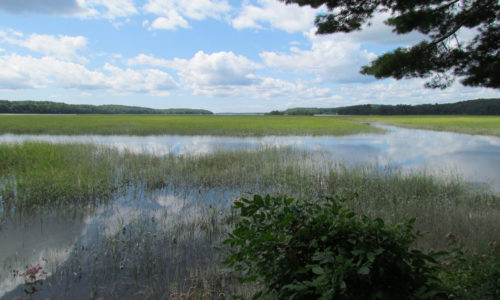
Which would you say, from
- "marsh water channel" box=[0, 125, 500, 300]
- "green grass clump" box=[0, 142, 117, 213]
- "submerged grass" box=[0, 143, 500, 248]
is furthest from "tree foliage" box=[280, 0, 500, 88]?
"green grass clump" box=[0, 142, 117, 213]

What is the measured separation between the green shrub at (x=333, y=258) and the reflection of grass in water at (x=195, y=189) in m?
0.47

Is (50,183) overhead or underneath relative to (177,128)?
underneath

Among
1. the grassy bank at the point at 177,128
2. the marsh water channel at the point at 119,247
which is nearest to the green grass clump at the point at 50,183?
Answer: the marsh water channel at the point at 119,247

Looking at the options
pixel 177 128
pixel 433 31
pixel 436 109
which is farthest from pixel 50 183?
pixel 436 109

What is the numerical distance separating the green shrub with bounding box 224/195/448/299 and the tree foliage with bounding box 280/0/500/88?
18.4 ft

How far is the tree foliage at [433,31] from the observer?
19.8 feet

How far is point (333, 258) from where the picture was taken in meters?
1.35

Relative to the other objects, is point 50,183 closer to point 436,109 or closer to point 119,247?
point 119,247

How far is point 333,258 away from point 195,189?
7.93 m

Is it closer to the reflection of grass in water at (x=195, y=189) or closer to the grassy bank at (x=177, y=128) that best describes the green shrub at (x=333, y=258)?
the reflection of grass in water at (x=195, y=189)

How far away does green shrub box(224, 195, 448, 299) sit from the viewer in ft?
4.37

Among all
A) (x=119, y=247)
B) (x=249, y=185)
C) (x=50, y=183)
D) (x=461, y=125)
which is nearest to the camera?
(x=119, y=247)

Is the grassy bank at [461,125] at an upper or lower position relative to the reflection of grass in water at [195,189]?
upper

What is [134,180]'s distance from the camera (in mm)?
9734
